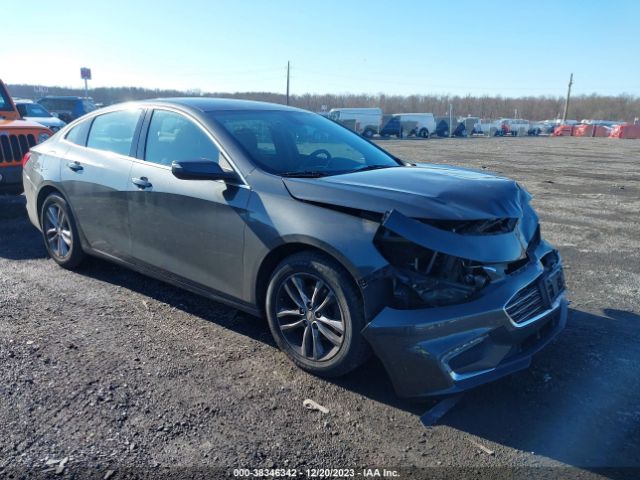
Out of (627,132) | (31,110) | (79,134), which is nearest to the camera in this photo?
(79,134)

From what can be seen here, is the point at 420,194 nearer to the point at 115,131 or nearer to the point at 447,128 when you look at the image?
the point at 115,131

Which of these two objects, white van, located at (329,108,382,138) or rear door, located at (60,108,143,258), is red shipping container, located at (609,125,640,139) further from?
rear door, located at (60,108,143,258)

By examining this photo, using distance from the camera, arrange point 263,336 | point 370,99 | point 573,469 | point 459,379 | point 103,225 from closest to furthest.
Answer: point 573,469 < point 459,379 < point 263,336 < point 103,225 < point 370,99

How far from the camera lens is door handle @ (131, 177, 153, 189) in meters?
4.22

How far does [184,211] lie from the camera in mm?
3959

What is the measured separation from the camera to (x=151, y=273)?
4422mm

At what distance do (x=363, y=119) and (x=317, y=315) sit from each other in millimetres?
43083

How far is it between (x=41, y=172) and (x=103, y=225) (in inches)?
50.5

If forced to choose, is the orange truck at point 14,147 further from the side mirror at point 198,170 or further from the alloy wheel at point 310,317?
the alloy wheel at point 310,317

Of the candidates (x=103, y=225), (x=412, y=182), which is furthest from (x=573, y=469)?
(x=103, y=225)


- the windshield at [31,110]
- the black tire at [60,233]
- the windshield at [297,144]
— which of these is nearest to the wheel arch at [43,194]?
the black tire at [60,233]

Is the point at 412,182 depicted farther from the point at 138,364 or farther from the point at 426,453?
the point at 138,364

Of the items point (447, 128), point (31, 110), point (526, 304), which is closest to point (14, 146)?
point (526, 304)

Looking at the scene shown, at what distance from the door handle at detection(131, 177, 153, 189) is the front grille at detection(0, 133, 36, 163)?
4.83m
